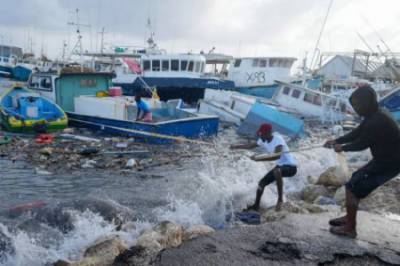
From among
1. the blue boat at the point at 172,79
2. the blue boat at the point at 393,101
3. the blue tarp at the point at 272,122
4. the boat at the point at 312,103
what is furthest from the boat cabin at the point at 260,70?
the blue tarp at the point at 272,122

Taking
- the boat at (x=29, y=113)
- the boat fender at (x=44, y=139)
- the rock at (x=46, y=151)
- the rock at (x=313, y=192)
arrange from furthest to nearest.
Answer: the boat at (x=29, y=113)
the boat fender at (x=44, y=139)
the rock at (x=46, y=151)
the rock at (x=313, y=192)

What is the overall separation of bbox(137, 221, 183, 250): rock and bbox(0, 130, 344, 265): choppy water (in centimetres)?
44

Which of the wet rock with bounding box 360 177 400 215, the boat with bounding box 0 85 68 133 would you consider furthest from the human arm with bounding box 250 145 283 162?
the boat with bounding box 0 85 68 133

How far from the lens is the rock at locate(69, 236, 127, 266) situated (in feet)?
15.5

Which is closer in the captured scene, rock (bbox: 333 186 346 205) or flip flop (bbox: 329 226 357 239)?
flip flop (bbox: 329 226 357 239)

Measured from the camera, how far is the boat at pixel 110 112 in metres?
15.2

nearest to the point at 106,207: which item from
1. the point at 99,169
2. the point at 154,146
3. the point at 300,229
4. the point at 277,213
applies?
the point at 277,213

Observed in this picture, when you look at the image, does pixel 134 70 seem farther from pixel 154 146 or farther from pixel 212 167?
pixel 212 167

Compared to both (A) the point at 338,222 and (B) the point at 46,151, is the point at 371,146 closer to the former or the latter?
(A) the point at 338,222

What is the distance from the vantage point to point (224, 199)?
7895 mm

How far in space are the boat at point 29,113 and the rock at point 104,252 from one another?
1203 centimetres

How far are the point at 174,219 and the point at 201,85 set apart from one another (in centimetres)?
1991

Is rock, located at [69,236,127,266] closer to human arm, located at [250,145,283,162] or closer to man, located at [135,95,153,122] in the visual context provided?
human arm, located at [250,145,283,162]

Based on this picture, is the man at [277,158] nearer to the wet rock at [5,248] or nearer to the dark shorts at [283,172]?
the dark shorts at [283,172]
